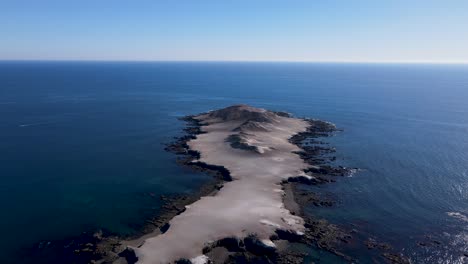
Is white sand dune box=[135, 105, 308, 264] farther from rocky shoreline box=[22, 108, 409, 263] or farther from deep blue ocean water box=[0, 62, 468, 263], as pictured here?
deep blue ocean water box=[0, 62, 468, 263]

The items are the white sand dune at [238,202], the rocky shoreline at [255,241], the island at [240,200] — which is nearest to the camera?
the rocky shoreline at [255,241]

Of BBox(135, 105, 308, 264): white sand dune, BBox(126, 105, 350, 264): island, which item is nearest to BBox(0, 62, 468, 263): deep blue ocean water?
BBox(126, 105, 350, 264): island

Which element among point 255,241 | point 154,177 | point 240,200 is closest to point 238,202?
point 240,200

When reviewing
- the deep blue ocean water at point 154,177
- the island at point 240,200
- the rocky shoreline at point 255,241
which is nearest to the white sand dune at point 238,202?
the island at point 240,200

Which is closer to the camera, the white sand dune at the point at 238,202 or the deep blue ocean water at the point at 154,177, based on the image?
the white sand dune at the point at 238,202

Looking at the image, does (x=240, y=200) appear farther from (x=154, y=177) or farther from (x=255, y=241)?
(x=154, y=177)

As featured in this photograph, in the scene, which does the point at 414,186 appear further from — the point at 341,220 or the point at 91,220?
the point at 91,220

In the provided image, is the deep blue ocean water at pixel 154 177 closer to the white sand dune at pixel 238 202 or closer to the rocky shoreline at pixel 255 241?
the rocky shoreline at pixel 255 241

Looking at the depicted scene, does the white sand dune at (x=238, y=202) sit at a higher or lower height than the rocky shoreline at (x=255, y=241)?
higher
